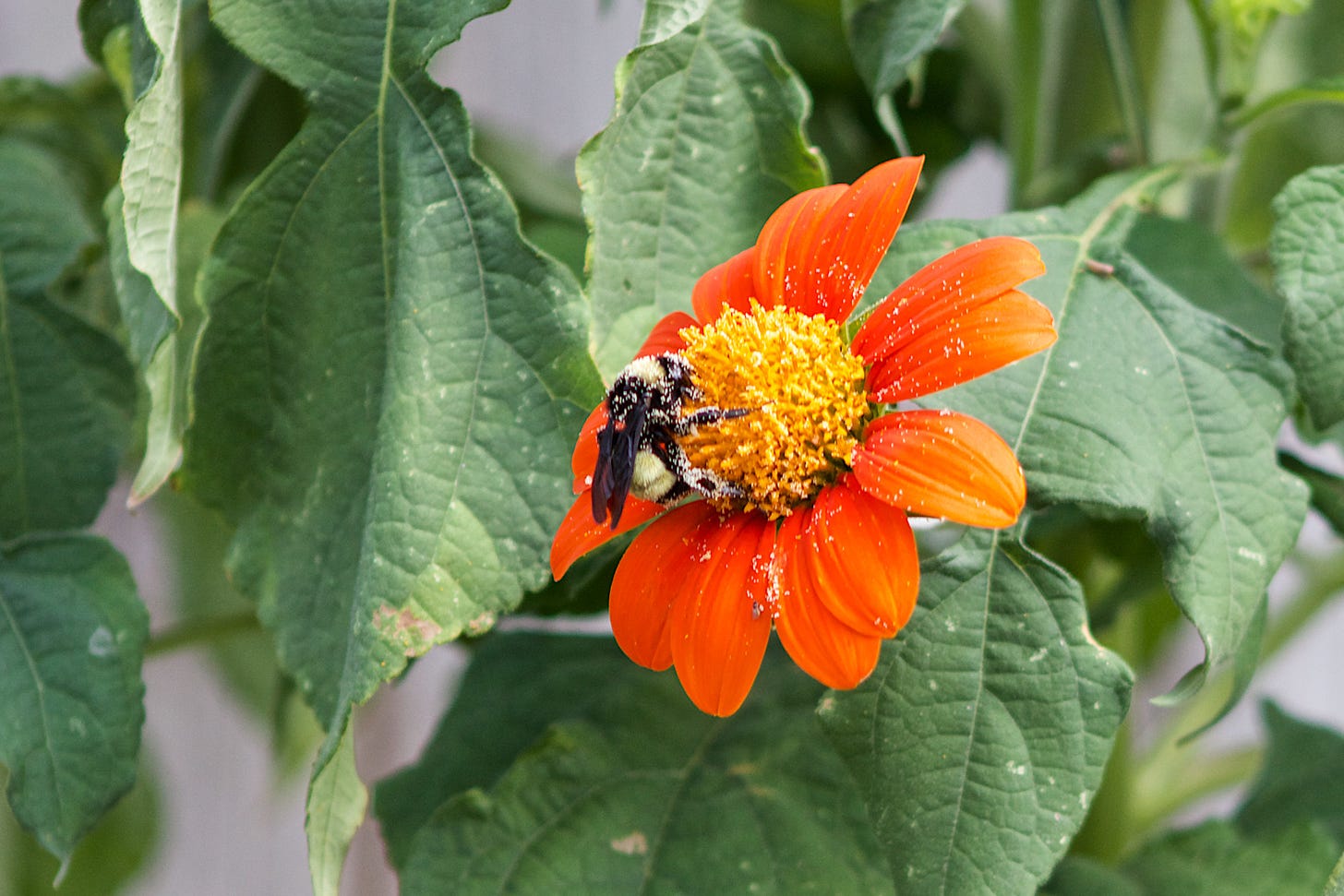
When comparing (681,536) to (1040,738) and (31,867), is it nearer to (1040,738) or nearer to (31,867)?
(1040,738)

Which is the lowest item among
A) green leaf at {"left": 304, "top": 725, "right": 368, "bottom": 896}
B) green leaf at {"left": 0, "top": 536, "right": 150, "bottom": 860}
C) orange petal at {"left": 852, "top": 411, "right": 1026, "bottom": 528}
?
green leaf at {"left": 0, "top": 536, "right": 150, "bottom": 860}

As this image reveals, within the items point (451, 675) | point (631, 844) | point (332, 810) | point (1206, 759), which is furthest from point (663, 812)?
point (451, 675)

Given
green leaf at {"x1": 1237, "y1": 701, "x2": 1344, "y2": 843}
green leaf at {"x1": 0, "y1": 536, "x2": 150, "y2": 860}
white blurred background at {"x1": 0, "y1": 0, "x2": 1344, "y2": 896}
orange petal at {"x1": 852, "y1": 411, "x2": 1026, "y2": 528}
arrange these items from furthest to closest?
white blurred background at {"x1": 0, "y1": 0, "x2": 1344, "y2": 896}
green leaf at {"x1": 1237, "y1": 701, "x2": 1344, "y2": 843}
green leaf at {"x1": 0, "y1": 536, "x2": 150, "y2": 860}
orange petal at {"x1": 852, "y1": 411, "x2": 1026, "y2": 528}

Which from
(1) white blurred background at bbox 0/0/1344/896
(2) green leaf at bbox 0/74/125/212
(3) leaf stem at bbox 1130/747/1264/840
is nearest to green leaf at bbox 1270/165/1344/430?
(3) leaf stem at bbox 1130/747/1264/840

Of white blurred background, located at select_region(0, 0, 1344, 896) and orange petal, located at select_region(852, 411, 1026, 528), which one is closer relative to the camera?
orange petal, located at select_region(852, 411, 1026, 528)

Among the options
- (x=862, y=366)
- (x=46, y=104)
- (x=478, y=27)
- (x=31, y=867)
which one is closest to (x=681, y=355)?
(x=862, y=366)

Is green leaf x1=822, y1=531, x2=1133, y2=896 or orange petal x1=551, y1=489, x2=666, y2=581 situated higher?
orange petal x1=551, y1=489, x2=666, y2=581

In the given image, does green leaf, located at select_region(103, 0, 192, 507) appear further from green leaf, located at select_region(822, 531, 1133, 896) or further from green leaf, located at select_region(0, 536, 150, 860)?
green leaf, located at select_region(822, 531, 1133, 896)
